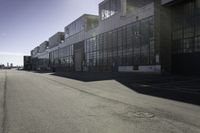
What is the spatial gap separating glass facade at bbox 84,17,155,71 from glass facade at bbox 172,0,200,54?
11.9 feet

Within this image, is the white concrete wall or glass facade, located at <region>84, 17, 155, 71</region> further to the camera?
the white concrete wall

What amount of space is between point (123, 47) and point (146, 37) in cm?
733

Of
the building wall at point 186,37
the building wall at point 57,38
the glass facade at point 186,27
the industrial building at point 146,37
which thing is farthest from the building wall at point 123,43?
the building wall at point 57,38

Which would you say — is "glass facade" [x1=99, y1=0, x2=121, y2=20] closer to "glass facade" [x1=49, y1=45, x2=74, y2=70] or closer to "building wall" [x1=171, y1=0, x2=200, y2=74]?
"building wall" [x1=171, y1=0, x2=200, y2=74]

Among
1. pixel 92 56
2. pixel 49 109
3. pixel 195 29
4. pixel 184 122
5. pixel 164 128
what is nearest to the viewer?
pixel 164 128

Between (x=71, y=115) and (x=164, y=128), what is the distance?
3208 mm

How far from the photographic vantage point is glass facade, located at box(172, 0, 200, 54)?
30.4 m

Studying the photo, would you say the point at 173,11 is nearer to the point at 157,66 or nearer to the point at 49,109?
the point at 157,66

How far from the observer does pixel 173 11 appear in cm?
3491

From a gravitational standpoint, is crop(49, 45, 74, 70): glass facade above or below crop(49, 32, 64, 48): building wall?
below

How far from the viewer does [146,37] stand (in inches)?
1416

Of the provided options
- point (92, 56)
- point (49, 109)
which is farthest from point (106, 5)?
point (49, 109)

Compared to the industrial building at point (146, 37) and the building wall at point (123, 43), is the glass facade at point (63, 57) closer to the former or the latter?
the building wall at point (123, 43)

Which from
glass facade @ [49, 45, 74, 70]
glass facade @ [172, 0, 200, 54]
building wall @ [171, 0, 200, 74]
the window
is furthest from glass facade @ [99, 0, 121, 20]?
glass facade @ [49, 45, 74, 70]
